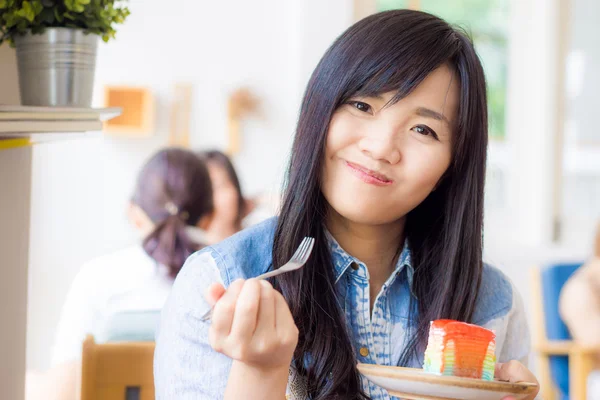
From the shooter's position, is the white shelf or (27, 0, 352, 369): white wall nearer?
the white shelf

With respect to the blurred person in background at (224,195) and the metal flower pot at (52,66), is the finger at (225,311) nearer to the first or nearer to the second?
the metal flower pot at (52,66)

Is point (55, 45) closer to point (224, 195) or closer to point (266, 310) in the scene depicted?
point (266, 310)

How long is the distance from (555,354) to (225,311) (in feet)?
8.29

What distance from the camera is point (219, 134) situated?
3861 millimetres

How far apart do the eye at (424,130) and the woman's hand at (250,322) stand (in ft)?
1.29

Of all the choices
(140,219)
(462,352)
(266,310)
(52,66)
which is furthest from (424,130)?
(140,219)

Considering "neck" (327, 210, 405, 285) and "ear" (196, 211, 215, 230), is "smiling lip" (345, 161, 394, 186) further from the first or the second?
"ear" (196, 211, 215, 230)

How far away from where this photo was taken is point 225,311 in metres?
0.85

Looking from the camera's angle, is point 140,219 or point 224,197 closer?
point 140,219

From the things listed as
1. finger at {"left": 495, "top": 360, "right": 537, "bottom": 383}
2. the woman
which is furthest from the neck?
finger at {"left": 495, "top": 360, "right": 537, "bottom": 383}

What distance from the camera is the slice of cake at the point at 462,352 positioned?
1.08m

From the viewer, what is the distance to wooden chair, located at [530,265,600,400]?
2.76m

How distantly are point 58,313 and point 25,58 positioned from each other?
2.72 meters

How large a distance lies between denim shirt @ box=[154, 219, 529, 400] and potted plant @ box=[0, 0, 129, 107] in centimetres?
32
